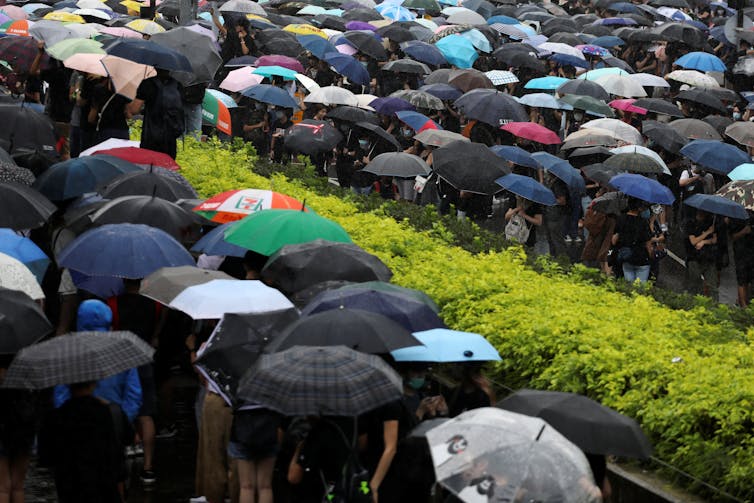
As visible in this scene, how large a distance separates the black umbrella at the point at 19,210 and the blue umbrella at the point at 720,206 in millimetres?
8282

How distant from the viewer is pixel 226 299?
31.8 feet

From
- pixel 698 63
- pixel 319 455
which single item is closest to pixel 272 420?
pixel 319 455

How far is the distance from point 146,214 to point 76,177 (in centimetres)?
174

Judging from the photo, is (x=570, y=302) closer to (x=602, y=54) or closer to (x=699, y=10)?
(x=602, y=54)

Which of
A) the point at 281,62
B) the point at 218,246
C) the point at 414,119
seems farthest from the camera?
the point at 281,62

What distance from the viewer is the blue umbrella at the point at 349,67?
24125 millimetres

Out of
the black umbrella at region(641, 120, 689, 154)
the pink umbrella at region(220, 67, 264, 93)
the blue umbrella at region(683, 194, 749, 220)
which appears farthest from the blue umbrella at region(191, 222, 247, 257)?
the black umbrella at region(641, 120, 689, 154)

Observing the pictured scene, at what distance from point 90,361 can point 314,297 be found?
2497mm

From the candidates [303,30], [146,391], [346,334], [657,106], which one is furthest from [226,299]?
[303,30]

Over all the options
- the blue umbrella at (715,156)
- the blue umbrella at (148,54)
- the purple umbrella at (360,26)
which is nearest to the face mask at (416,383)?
the blue umbrella at (148,54)

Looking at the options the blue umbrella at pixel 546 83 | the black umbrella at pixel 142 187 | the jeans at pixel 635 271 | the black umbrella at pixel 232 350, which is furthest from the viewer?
the blue umbrella at pixel 546 83

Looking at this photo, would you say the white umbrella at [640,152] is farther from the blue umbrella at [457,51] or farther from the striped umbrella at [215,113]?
the blue umbrella at [457,51]

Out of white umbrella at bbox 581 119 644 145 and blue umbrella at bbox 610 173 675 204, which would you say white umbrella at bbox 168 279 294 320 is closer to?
blue umbrella at bbox 610 173 675 204

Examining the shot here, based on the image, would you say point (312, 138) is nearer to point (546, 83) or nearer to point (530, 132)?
point (530, 132)
